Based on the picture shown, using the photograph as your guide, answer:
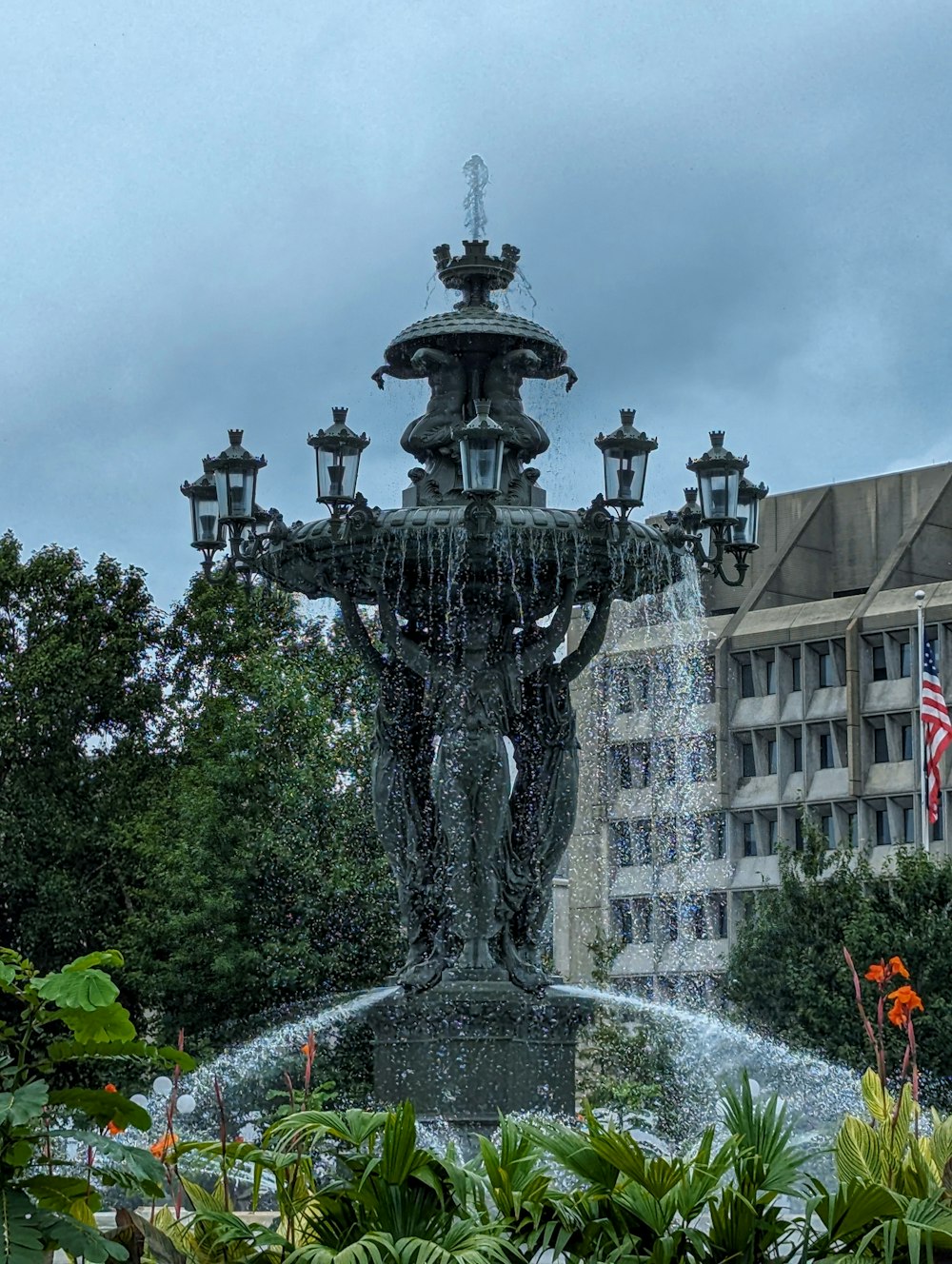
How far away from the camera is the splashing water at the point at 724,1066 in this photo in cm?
1739

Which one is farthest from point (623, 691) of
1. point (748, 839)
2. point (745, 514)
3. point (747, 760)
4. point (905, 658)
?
point (745, 514)

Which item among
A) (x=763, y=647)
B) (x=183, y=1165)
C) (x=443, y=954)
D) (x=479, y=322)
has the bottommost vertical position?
(x=183, y=1165)

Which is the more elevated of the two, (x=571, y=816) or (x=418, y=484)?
(x=418, y=484)

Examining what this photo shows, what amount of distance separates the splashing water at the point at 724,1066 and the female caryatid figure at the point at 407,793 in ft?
3.59

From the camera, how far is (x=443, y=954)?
A: 1556cm

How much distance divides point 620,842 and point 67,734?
29557mm

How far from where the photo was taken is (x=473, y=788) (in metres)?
15.3

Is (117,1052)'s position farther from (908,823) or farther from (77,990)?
(908,823)

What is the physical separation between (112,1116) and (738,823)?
199ft

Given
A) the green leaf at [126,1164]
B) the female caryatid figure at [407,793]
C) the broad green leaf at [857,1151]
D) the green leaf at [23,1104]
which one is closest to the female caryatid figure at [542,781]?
the female caryatid figure at [407,793]

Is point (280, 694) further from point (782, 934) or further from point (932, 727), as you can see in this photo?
point (932, 727)

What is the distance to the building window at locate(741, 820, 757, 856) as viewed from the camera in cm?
6656

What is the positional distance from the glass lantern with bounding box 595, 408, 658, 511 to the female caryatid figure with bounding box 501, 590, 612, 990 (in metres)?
1.06

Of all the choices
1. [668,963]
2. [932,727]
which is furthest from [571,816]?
[668,963]
